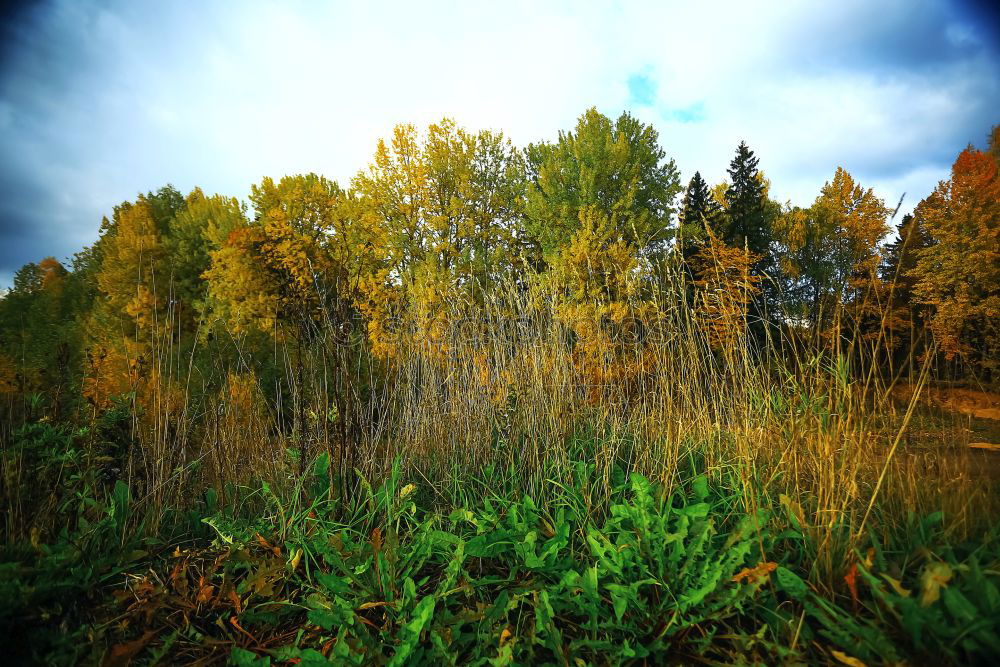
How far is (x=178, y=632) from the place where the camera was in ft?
5.25

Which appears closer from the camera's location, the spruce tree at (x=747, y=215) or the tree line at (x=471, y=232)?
the tree line at (x=471, y=232)

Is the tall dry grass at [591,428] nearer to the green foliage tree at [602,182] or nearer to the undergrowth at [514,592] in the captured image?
the undergrowth at [514,592]

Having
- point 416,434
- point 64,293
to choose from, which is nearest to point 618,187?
point 416,434

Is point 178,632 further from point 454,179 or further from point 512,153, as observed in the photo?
point 512,153

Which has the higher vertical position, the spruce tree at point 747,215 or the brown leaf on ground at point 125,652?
the spruce tree at point 747,215

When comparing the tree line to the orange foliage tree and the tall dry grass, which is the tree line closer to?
the orange foliage tree

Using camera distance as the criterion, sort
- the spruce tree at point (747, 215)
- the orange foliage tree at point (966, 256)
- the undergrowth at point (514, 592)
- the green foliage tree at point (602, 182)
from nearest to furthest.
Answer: the undergrowth at point (514, 592)
the orange foliage tree at point (966, 256)
the green foliage tree at point (602, 182)
the spruce tree at point (747, 215)

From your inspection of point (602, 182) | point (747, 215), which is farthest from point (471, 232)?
point (747, 215)

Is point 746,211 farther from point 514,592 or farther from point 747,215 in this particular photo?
point 514,592

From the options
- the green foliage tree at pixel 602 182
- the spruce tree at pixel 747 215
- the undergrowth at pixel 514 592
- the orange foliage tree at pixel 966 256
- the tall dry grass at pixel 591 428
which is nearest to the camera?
the undergrowth at pixel 514 592

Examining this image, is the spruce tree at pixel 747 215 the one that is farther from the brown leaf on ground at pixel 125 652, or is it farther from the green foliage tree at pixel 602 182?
the brown leaf on ground at pixel 125 652

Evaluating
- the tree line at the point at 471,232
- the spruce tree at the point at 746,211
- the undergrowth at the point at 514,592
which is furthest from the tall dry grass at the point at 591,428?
the spruce tree at the point at 746,211

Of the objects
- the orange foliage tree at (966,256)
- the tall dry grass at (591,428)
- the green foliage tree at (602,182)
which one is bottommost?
the tall dry grass at (591,428)

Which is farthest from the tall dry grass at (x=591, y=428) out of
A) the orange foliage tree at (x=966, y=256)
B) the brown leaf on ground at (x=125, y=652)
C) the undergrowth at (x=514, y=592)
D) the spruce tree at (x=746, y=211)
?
the spruce tree at (x=746, y=211)
